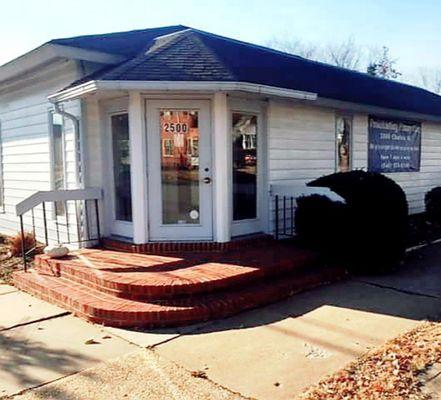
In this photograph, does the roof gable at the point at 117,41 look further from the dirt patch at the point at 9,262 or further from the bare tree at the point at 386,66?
the bare tree at the point at 386,66

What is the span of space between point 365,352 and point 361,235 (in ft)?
9.04

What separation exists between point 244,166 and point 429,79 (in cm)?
3967

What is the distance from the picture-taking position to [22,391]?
328cm

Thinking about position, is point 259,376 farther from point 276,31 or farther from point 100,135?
point 276,31

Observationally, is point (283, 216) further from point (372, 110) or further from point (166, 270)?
point (372, 110)

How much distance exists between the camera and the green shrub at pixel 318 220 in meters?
6.41

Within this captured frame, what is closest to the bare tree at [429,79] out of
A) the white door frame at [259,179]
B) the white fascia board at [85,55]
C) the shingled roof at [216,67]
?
the shingled roof at [216,67]

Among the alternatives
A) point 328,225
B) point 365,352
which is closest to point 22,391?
point 365,352

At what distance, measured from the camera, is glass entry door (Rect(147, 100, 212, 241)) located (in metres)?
6.53

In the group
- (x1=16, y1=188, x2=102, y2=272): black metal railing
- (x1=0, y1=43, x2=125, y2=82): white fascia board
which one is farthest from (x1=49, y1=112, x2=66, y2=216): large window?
(x1=0, y1=43, x2=125, y2=82): white fascia board

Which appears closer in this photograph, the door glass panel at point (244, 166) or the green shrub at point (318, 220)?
the green shrub at point (318, 220)

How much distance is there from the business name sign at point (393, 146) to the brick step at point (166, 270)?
457cm

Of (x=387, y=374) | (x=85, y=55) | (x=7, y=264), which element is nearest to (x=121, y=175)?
(x=85, y=55)

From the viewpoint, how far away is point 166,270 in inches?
217
